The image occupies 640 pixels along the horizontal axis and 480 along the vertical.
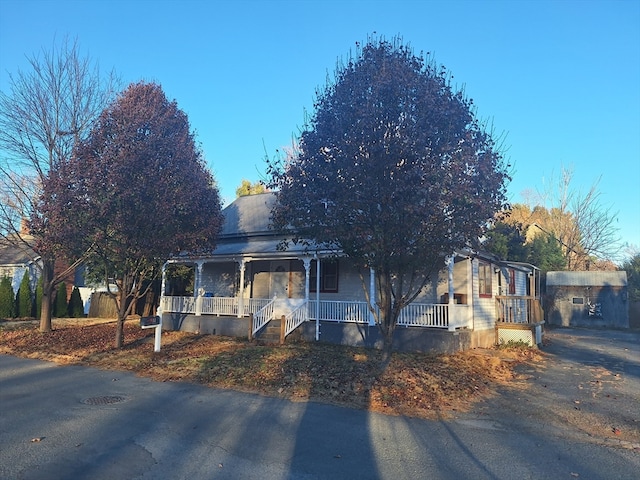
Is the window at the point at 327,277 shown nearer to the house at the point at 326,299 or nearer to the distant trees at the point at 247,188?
the house at the point at 326,299

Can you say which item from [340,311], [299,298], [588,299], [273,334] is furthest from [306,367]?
[588,299]

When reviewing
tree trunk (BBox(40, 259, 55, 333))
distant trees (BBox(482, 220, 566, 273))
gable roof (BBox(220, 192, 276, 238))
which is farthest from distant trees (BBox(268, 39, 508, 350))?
distant trees (BBox(482, 220, 566, 273))

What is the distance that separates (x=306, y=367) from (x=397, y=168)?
499cm

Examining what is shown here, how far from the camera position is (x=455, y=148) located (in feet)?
28.6

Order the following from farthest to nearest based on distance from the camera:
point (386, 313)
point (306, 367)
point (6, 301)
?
point (6, 301), point (306, 367), point (386, 313)

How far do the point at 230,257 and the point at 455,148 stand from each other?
11.0 meters

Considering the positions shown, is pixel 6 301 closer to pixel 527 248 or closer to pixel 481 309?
pixel 481 309

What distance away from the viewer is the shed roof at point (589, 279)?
29094mm

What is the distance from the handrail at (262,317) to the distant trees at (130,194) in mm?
3478

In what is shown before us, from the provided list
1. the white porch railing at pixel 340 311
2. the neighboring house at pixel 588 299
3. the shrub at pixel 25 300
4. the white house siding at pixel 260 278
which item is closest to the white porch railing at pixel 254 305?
the white house siding at pixel 260 278

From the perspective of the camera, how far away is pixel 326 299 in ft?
58.0

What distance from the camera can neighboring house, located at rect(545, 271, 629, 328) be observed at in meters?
28.8

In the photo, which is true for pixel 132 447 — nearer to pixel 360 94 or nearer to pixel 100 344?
pixel 360 94

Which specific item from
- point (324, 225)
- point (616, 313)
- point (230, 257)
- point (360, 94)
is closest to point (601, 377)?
point (324, 225)
